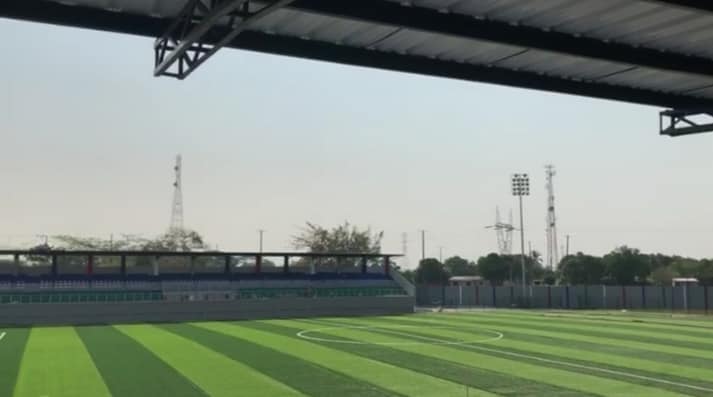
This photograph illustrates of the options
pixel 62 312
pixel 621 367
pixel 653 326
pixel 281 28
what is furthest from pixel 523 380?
pixel 62 312

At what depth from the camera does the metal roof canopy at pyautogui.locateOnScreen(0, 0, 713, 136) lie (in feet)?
28.7

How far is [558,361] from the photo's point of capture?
1698 cm

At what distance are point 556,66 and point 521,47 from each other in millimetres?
1517

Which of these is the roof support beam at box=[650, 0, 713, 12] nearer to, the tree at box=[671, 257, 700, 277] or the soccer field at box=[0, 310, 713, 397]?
the soccer field at box=[0, 310, 713, 397]

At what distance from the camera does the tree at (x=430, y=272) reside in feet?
336

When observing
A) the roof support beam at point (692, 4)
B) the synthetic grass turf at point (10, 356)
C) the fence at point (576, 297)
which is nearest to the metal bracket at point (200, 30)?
the roof support beam at point (692, 4)

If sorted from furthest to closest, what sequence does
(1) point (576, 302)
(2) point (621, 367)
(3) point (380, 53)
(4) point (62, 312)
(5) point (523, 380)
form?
(1) point (576, 302) < (4) point (62, 312) < (2) point (621, 367) < (5) point (523, 380) < (3) point (380, 53)

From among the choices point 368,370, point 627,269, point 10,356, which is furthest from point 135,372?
point 627,269

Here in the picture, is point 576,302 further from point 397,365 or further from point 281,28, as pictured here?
point 281,28

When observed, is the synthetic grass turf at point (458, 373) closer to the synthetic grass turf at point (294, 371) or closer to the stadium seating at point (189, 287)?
the synthetic grass turf at point (294, 371)

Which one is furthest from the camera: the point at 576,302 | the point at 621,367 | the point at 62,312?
the point at 576,302

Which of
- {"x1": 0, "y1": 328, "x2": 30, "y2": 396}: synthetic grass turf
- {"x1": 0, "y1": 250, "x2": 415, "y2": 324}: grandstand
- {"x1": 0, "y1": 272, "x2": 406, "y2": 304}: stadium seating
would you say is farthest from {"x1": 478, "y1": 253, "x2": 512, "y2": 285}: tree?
{"x1": 0, "y1": 328, "x2": 30, "y2": 396}: synthetic grass turf

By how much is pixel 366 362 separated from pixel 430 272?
88172mm

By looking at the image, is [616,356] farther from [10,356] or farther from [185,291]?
[185,291]
